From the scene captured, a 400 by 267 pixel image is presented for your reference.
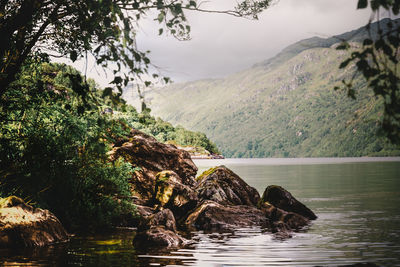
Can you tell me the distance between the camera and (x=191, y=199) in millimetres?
23219

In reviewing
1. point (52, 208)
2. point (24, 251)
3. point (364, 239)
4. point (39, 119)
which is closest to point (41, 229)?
point (24, 251)

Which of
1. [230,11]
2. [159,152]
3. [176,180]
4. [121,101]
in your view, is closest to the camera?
[121,101]

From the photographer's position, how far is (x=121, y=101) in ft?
24.8

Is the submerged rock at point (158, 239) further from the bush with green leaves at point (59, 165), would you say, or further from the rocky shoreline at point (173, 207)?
the bush with green leaves at point (59, 165)

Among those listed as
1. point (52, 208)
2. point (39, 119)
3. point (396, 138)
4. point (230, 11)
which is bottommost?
point (52, 208)

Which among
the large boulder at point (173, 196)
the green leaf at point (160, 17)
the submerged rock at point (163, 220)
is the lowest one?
the submerged rock at point (163, 220)

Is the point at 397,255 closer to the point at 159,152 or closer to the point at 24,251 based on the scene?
the point at 24,251

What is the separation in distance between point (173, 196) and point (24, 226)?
9.88 meters

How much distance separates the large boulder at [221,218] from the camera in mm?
21094

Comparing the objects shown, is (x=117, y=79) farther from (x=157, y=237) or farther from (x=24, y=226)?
(x=157, y=237)

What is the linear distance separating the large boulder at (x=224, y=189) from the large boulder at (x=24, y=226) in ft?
36.9

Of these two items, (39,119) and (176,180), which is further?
(176,180)

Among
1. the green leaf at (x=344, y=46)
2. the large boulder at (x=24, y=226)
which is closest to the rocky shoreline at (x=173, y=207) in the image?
the large boulder at (x=24, y=226)

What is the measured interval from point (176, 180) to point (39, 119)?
9.43m
